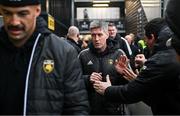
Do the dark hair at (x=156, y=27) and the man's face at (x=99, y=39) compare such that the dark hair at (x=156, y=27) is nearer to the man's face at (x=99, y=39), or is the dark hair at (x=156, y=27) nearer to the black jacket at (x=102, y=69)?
the black jacket at (x=102, y=69)

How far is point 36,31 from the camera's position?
3.16m

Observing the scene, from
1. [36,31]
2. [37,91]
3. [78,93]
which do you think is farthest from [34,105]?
[36,31]

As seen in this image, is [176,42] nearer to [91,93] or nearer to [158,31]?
[158,31]

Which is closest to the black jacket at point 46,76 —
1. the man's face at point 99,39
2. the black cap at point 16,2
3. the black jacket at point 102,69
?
the black cap at point 16,2

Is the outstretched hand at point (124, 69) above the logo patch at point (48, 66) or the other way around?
the other way around

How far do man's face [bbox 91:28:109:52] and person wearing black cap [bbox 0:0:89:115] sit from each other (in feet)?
9.64

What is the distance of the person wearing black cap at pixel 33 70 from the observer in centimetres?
301

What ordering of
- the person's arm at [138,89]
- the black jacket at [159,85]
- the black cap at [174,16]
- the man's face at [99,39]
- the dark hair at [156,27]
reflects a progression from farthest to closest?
the man's face at [99,39] < the dark hair at [156,27] < the person's arm at [138,89] < the black jacket at [159,85] < the black cap at [174,16]

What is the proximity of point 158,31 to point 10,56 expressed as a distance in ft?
6.81

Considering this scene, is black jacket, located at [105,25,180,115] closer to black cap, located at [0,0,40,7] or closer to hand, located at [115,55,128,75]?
hand, located at [115,55,128,75]

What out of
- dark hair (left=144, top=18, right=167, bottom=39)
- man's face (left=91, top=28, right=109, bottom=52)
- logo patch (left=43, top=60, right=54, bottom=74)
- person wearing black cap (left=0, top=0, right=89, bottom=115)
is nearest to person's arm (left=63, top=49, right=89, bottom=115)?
person wearing black cap (left=0, top=0, right=89, bottom=115)

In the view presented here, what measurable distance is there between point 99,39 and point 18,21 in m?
3.22

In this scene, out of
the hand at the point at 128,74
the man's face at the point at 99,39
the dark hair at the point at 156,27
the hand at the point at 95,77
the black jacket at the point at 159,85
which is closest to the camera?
the black jacket at the point at 159,85

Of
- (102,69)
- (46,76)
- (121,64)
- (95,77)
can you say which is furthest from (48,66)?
(102,69)
